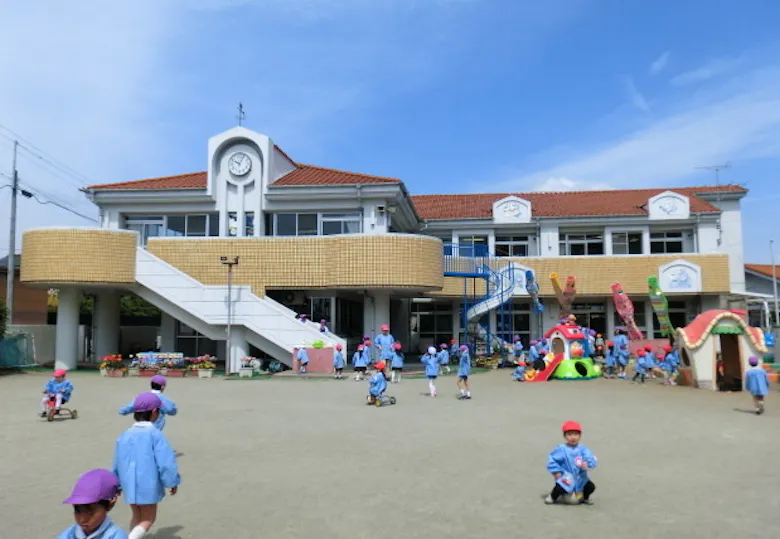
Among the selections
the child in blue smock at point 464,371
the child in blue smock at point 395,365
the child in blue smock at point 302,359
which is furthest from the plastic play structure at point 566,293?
the child in blue smock at point 464,371

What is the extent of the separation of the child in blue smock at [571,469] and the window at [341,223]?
19828 mm

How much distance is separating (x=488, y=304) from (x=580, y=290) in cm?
599

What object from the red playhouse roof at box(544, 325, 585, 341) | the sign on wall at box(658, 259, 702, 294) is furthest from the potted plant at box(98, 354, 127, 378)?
the sign on wall at box(658, 259, 702, 294)

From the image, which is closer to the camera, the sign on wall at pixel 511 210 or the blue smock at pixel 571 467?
the blue smock at pixel 571 467

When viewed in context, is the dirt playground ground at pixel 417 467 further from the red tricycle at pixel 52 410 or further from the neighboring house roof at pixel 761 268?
the neighboring house roof at pixel 761 268

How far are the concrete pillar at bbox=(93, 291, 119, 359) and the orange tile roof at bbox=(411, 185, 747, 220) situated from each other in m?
15.3

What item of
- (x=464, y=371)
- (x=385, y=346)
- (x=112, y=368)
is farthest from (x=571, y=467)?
(x=112, y=368)

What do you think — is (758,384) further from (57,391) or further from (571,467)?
(57,391)

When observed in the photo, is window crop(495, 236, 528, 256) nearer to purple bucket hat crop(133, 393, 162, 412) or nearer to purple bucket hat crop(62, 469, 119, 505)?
purple bucket hat crop(133, 393, 162, 412)

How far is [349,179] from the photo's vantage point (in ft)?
85.0

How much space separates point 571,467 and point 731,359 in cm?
1534

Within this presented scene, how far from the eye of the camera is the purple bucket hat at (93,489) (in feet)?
10.2

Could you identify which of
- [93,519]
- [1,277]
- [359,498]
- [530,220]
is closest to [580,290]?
[530,220]

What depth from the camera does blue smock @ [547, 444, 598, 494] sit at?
20.3ft
